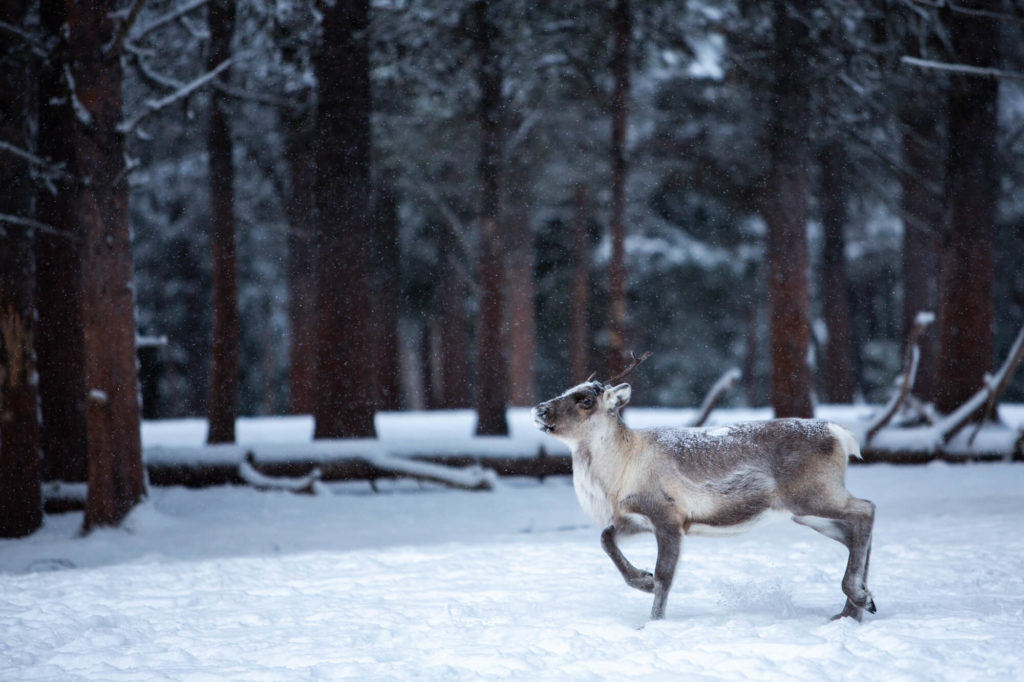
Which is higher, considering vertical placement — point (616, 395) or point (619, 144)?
point (619, 144)

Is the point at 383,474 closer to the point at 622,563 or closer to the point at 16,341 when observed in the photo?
the point at 16,341

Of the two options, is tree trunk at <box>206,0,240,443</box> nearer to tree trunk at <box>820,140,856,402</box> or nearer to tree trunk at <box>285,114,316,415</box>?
tree trunk at <box>285,114,316,415</box>

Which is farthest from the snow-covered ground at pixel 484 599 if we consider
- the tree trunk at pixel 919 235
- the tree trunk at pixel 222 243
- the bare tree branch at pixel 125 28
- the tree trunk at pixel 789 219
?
the tree trunk at pixel 919 235

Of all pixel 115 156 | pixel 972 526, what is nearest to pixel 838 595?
pixel 972 526

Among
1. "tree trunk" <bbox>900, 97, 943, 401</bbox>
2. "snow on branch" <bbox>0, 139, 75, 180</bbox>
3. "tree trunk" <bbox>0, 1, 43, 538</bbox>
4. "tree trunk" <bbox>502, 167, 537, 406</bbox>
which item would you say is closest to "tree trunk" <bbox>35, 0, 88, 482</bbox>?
"tree trunk" <bbox>0, 1, 43, 538</bbox>

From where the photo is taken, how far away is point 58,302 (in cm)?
1280

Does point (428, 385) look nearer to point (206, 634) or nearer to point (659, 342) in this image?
point (659, 342)

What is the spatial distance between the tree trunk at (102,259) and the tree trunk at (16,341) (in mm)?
688

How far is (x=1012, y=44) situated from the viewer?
18547 mm

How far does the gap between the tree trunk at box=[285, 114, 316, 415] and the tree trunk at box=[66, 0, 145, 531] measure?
769 centimetres

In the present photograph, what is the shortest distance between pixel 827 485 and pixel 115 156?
8.52 metres

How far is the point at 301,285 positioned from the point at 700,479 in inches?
769

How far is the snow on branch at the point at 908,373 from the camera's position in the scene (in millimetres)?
12023

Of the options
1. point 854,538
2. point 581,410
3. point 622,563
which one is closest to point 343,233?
point 581,410
